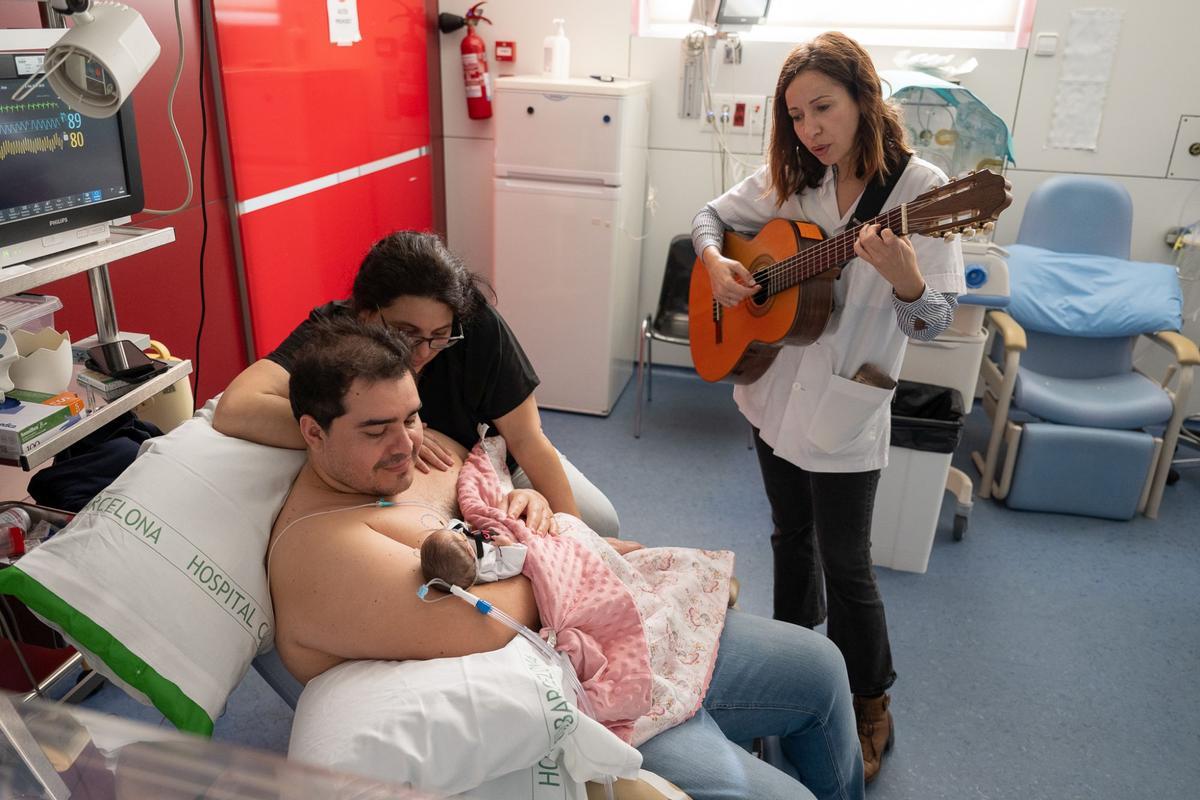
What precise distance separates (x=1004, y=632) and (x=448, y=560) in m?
1.86

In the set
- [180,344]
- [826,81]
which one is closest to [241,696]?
[180,344]

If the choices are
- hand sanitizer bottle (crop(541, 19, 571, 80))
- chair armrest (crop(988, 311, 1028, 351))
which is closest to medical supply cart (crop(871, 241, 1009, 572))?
chair armrest (crop(988, 311, 1028, 351))

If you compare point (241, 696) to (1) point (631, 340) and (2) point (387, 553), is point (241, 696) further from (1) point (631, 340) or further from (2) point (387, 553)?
(1) point (631, 340)

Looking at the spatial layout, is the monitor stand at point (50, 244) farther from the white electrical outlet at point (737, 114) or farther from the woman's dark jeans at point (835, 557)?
the white electrical outlet at point (737, 114)

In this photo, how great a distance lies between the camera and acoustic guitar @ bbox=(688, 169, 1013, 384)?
1524 mm

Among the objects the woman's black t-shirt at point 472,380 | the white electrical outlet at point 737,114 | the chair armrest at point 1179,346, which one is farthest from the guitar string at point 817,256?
the white electrical outlet at point 737,114

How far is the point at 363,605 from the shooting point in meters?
1.24

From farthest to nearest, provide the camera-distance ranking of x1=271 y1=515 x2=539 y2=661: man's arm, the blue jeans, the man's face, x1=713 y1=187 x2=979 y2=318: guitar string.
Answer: x1=713 y1=187 x2=979 y2=318: guitar string → the blue jeans → the man's face → x1=271 y1=515 x2=539 y2=661: man's arm

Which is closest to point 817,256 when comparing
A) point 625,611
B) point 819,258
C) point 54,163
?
point 819,258

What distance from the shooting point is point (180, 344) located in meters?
2.58

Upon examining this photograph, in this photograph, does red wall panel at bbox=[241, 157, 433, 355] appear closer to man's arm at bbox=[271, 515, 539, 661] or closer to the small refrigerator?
the small refrigerator

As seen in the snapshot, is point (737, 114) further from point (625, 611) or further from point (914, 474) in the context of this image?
point (625, 611)

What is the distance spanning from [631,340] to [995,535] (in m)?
1.79

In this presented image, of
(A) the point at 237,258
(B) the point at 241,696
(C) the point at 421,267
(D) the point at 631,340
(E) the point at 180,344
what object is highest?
(C) the point at 421,267
